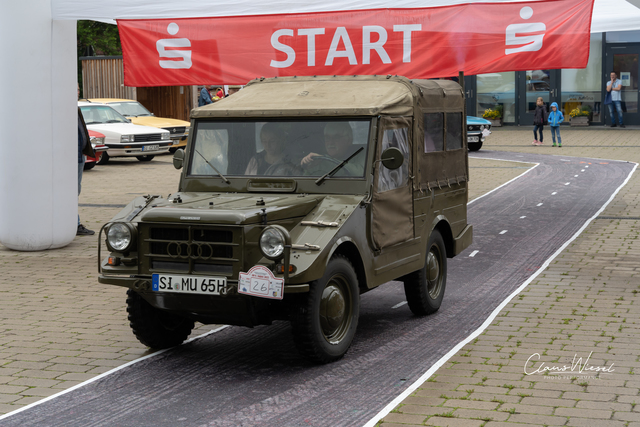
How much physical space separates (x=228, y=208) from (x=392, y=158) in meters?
1.43

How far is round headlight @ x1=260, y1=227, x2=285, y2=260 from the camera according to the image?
19.8 feet

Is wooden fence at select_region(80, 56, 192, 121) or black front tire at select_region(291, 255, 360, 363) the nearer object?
black front tire at select_region(291, 255, 360, 363)

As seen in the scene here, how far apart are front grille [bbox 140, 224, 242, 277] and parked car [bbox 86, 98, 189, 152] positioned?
20.2 metres

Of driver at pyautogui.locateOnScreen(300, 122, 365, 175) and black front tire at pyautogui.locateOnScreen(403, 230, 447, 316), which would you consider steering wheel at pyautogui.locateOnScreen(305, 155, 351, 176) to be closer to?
driver at pyautogui.locateOnScreen(300, 122, 365, 175)

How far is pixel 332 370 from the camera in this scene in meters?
6.46

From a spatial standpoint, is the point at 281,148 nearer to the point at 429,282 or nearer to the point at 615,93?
the point at 429,282

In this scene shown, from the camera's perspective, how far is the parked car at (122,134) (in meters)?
24.6

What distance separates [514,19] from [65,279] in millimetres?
6352

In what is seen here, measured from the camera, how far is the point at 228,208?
6461 mm

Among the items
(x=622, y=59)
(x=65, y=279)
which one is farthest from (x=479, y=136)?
(x=65, y=279)

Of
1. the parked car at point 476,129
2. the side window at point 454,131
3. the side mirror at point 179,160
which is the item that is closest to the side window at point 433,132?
the side window at point 454,131

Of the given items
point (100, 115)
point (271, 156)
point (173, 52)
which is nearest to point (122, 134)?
point (100, 115)

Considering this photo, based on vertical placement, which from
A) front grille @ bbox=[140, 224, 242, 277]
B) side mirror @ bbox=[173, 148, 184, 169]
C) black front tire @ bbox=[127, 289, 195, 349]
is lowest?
black front tire @ bbox=[127, 289, 195, 349]

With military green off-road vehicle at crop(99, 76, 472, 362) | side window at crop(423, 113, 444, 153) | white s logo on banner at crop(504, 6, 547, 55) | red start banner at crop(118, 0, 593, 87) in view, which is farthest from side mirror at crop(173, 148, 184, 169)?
white s logo on banner at crop(504, 6, 547, 55)
